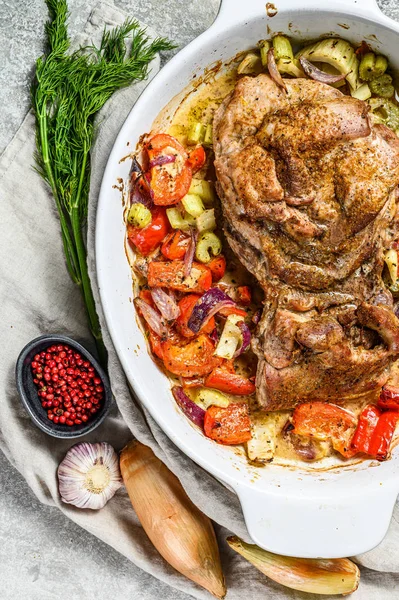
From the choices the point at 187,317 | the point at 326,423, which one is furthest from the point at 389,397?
the point at 187,317

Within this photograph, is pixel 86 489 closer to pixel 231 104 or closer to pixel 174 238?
pixel 174 238

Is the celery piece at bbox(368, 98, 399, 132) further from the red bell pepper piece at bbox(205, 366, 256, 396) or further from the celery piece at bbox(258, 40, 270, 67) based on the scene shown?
the red bell pepper piece at bbox(205, 366, 256, 396)

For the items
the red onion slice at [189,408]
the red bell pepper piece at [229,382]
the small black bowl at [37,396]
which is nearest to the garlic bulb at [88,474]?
the small black bowl at [37,396]

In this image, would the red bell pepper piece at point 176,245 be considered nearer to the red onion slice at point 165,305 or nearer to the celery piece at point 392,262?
the red onion slice at point 165,305

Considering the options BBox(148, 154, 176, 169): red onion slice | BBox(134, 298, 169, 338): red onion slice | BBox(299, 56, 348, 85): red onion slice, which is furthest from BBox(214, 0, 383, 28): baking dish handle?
BBox(134, 298, 169, 338): red onion slice

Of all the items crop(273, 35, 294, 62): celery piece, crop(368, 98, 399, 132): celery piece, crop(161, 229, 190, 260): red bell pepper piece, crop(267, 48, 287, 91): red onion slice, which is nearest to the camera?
crop(267, 48, 287, 91): red onion slice

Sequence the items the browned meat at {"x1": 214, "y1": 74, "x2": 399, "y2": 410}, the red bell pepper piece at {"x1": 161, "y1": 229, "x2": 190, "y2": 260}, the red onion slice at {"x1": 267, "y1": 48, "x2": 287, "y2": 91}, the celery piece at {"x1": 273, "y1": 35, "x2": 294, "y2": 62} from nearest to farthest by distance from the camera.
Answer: the browned meat at {"x1": 214, "y1": 74, "x2": 399, "y2": 410} → the red onion slice at {"x1": 267, "y1": 48, "x2": 287, "y2": 91} → the celery piece at {"x1": 273, "y1": 35, "x2": 294, "y2": 62} → the red bell pepper piece at {"x1": 161, "y1": 229, "x2": 190, "y2": 260}

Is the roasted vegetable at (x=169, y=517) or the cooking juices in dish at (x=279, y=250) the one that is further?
the roasted vegetable at (x=169, y=517)
